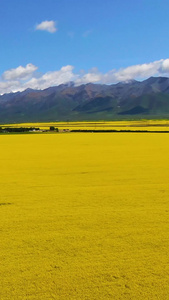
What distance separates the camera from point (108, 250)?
753 centimetres

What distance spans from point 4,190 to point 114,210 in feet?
20.2

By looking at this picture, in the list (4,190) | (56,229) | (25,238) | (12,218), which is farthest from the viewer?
(4,190)

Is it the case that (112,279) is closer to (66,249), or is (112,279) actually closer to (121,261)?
(121,261)

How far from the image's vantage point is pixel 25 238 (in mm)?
8305

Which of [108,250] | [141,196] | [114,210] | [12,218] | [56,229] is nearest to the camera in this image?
[108,250]

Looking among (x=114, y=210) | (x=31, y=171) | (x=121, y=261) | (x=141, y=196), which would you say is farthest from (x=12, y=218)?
(x=31, y=171)

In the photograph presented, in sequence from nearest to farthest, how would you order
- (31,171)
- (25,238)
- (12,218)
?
(25,238)
(12,218)
(31,171)

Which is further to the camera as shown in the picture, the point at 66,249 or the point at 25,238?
the point at 25,238

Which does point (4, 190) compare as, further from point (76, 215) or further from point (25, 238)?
point (25, 238)

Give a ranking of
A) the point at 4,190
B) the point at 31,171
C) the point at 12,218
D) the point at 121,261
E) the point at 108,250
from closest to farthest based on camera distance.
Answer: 1. the point at 121,261
2. the point at 108,250
3. the point at 12,218
4. the point at 4,190
5. the point at 31,171

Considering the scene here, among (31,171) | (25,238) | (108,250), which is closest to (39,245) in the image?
(25,238)

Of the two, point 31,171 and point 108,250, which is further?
point 31,171

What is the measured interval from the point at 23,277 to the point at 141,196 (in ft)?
24.6

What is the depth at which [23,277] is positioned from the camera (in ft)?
20.9
